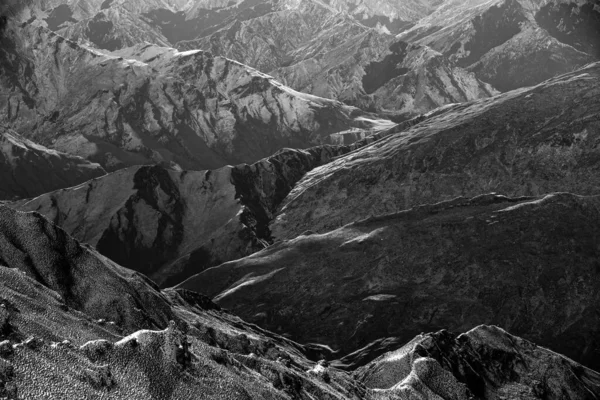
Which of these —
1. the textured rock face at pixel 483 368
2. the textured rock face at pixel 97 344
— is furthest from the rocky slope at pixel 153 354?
the textured rock face at pixel 483 368

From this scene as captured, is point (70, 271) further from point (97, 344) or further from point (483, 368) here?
point (483, 368)

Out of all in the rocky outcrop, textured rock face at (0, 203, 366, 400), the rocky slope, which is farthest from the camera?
the rocky outcrop

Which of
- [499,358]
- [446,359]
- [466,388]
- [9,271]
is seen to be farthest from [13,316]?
[499,358]

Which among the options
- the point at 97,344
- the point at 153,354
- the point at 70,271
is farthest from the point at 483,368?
the point at 97,344

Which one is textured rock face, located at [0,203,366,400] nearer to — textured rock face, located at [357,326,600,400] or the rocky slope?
the rocky slope

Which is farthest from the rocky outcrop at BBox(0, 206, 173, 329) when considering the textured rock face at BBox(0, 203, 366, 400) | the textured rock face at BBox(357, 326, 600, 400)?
the textured rock face at BBox(357, 326, 600, 400)

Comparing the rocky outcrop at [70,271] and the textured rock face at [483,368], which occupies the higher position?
the rocky outcrop at [70,271]

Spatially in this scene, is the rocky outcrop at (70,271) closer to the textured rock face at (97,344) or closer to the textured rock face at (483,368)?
the textured rock face at (97,344)
